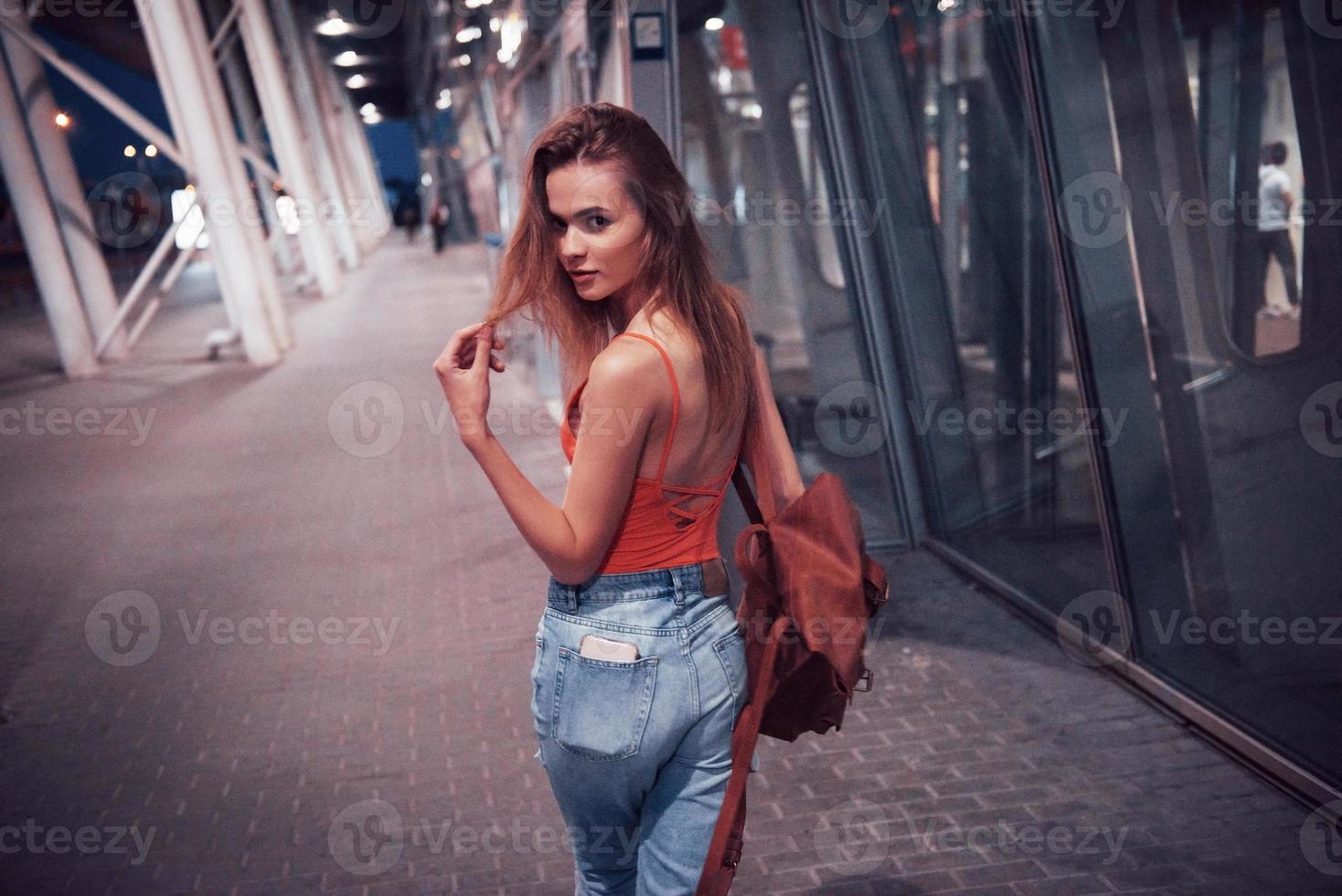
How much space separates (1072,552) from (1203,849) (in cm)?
219

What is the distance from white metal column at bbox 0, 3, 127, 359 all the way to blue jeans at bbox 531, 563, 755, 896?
1531 centimetres

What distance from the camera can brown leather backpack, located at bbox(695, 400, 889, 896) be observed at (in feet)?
6.40

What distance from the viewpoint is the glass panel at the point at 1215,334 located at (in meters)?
3.87

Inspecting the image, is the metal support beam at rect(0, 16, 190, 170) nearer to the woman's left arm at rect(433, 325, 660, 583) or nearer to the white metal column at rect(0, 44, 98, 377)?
the white metal column at rect(0, 44, 98, 377)

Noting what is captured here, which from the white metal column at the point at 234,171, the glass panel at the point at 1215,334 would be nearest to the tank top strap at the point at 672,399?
the glass panel at the point at 1215,334

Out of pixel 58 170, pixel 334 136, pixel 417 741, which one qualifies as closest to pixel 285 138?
pixel 58 170

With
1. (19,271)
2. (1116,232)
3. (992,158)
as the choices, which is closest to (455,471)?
(992,158)

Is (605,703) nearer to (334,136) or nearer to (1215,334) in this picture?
(1215,334)

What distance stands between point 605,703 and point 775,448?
0.62 metres

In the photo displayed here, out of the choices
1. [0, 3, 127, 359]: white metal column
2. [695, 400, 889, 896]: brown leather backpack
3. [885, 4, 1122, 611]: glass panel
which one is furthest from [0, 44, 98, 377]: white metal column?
[695, 400, 889, 896]: brown leather backpack

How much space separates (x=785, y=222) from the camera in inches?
345

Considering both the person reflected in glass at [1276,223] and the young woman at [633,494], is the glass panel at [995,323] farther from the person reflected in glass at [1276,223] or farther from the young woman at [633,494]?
the young woman at [633,494]

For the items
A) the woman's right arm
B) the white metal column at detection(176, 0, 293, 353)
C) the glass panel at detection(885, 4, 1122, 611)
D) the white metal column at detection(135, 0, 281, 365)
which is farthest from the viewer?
the white metal column at detection(176, 0, 293, 353)

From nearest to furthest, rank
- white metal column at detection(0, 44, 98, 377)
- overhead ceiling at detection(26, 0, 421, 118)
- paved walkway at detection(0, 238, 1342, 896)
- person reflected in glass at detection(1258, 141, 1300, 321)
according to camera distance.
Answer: paved walkway at detection(0, 238, 1342, 896)
person reflected in glass at detection(1258, 141, 1300, 321)
white metal column at detection(0, 44, 98, 377)
overhead ceiling at detection(26, 0, 421, 118)
